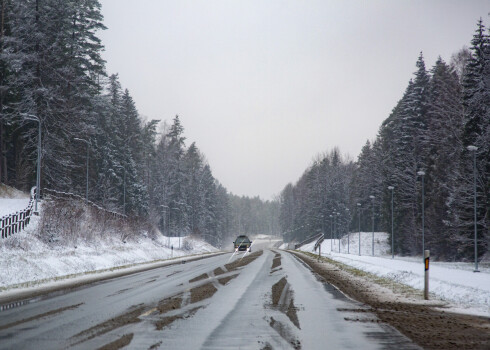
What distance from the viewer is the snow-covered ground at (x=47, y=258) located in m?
18.0

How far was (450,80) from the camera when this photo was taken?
47.8 m

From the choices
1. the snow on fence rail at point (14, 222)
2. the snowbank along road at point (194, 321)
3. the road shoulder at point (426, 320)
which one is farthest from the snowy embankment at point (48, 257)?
the road shoulder at point (426, 320)

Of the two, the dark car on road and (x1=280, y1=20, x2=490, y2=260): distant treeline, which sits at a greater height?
(x1=280, y1=20, x2=490, y2=260): distant treeline

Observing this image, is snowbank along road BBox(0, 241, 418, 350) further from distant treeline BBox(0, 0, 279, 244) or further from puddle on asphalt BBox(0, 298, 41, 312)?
distant treeline BBox(0, 0, 279, 244)

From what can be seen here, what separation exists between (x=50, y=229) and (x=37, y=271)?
343 inches

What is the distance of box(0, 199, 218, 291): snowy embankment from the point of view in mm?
17925

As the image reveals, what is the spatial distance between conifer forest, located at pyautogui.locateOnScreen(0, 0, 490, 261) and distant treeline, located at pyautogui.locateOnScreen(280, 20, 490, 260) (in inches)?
6.3

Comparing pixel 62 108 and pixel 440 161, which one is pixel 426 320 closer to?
pixel 62 108

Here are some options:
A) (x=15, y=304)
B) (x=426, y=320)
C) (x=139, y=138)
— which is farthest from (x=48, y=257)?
(x=139, y=138)

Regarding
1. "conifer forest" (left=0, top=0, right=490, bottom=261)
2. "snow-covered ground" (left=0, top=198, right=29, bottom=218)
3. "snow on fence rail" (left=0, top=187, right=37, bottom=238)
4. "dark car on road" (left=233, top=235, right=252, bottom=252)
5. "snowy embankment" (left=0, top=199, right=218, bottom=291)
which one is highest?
"conifer forest" (left=0, top=0, right=490, bottom=261)

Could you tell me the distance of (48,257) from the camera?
75.2 feet

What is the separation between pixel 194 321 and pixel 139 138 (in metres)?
72.8

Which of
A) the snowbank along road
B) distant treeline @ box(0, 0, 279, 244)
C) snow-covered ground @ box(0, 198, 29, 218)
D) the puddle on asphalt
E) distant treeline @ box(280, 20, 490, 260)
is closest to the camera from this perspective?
the snowbank along road

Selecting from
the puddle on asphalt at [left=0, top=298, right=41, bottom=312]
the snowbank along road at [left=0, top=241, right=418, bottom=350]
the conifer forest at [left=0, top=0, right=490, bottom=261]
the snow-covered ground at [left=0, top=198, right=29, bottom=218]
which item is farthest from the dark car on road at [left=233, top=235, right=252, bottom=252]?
the puddle on asphalt at [left=0, top=298, right=41, bottom=312]
